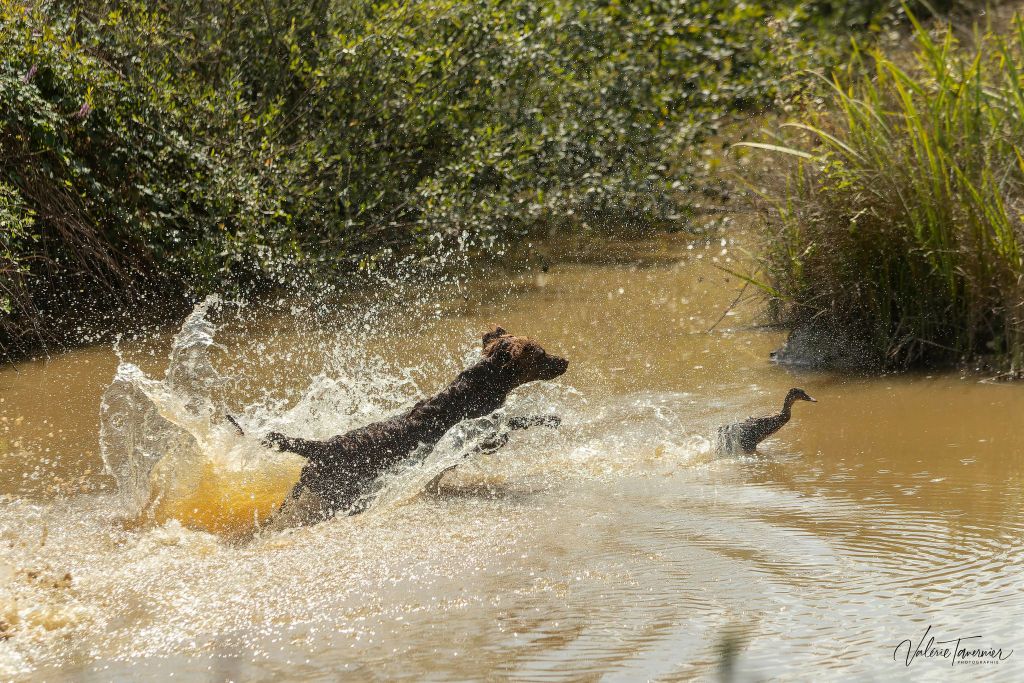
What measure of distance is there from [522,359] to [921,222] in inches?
101

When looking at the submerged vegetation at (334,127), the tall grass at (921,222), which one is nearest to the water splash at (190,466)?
the submerged vegetation at (334,127)

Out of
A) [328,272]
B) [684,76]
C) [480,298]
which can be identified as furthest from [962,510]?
[684,76]

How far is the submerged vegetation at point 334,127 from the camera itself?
25.7 ft

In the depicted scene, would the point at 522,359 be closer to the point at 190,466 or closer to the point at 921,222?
the point at 190,466

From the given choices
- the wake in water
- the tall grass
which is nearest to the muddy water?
the wake in water

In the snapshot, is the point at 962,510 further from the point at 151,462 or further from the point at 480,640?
the point at 151,462

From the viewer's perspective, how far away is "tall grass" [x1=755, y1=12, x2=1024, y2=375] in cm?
620

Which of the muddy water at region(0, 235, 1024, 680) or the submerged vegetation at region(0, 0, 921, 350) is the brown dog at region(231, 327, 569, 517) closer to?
the muddy water at region(0, 235, 1024, 680)

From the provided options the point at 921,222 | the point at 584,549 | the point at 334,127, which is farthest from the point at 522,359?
the point at 334,127

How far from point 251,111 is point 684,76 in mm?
4303

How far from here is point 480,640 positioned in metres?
3.56

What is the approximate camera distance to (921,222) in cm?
629

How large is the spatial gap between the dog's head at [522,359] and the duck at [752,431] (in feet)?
2.91

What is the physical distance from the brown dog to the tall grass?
88.4 inches
